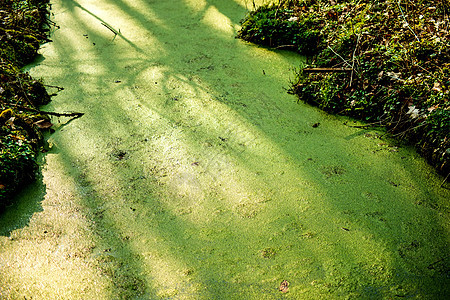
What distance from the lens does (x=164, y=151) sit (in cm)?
186

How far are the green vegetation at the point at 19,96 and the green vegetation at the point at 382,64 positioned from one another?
1.82 meters

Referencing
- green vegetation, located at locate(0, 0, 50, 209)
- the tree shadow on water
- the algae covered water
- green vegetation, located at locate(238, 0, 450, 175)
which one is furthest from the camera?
green vegetation, located at locate(238, 0, 450, 175)

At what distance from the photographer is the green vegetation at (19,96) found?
1.59 meters

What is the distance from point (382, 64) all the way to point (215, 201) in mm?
1543

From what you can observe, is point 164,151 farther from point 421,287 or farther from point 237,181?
point 421,287

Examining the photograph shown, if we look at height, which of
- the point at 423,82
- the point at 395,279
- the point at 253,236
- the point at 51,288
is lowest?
the point at 51,288

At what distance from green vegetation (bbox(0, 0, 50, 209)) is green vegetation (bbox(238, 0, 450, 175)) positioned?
182cm

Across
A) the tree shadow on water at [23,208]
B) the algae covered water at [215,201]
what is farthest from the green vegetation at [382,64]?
the tree shadow on water at [23,208]

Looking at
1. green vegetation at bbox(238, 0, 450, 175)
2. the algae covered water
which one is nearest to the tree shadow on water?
the algae covered water

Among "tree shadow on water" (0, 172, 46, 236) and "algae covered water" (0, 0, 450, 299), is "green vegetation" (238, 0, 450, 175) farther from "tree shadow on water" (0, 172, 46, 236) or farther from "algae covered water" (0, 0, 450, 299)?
"tree shadow on water" (0, 172, 46, 236)

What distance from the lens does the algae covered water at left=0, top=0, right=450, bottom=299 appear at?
1.22m

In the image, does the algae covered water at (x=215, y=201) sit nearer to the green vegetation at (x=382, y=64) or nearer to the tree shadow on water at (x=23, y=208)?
the tree shadow on water at (x=23, y=208)

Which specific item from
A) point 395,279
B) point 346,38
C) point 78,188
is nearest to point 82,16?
point 78,188

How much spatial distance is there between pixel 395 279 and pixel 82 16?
3.79 m
